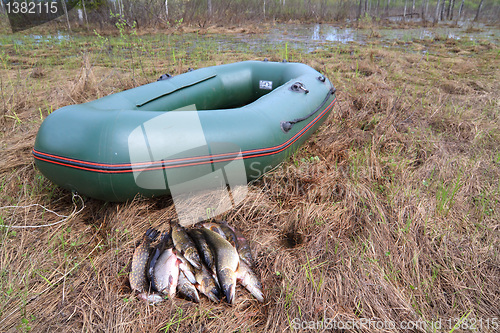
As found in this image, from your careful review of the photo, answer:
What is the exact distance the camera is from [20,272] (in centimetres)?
202

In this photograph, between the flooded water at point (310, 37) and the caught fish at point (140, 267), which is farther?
the flooded water at point (310, 37)

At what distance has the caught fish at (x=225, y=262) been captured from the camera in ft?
6.29

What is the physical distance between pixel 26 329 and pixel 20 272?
0.47m

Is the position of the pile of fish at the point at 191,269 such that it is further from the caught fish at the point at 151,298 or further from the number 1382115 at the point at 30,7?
the number 1382115 at the point at 30,7

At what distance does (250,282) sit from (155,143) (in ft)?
3.91

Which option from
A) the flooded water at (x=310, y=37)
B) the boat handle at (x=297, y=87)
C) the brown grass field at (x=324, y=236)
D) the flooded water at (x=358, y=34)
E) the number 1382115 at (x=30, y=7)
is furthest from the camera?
the number 1382115 at (x=30, y=7)

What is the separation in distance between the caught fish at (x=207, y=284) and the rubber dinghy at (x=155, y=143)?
74 cm

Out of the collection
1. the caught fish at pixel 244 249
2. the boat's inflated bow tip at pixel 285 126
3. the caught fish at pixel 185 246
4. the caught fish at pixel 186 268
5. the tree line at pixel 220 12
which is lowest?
the caught fish at pixel 244 249

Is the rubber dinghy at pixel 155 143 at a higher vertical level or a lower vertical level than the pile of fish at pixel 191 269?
higher

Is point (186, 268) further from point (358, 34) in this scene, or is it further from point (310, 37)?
point (358, 34)

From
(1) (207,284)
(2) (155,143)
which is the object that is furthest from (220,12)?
(1) (207,284)

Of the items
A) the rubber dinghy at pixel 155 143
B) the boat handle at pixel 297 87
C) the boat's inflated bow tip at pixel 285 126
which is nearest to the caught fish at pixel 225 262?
the rubber dinghy at pixel 155 143

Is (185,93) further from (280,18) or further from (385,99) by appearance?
(280,18)

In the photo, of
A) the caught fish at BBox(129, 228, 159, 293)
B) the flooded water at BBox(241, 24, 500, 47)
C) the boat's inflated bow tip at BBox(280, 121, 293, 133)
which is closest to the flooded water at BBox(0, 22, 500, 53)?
the flooded water at BBox(241, 24, 500, 47)
